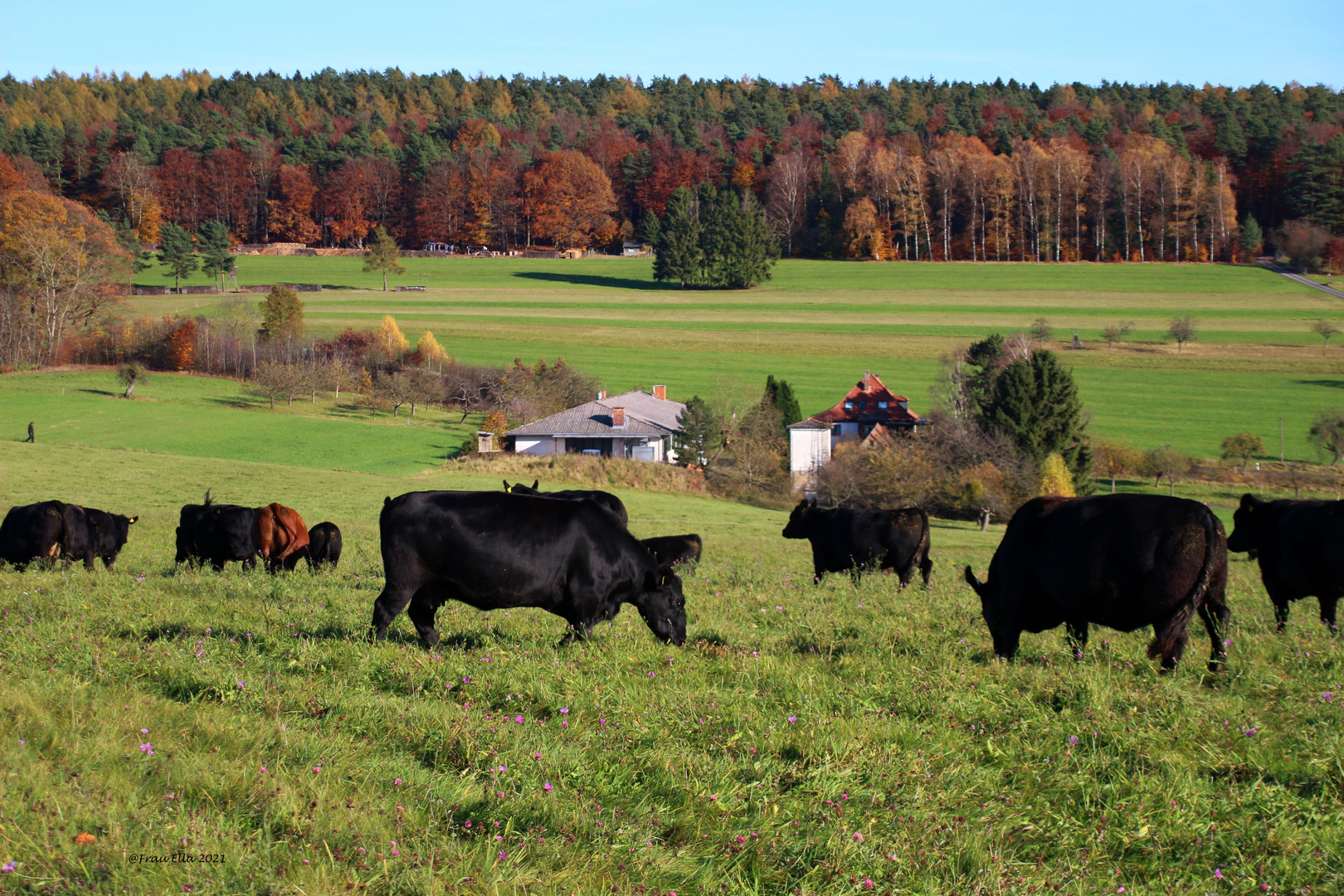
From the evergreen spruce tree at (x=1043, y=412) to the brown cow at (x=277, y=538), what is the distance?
49559mm

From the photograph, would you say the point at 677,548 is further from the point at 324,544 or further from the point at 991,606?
the point at 991,606

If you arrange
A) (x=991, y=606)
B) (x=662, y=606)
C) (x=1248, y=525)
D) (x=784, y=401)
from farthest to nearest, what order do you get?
1. (x=784, y=401)
2. (x=1248, y=525)
3. (x=662, y=606)
4. (x=991, y=606)

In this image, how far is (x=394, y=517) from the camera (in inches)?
329

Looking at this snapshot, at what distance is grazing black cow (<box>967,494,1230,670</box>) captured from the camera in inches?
287

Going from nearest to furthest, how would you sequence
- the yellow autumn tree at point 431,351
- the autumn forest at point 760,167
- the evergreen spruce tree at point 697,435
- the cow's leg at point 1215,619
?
the cow's leg at point 1215,619
the evergreen spruce tree at point 697,435
the yellow autumn tree at point 431,351
the autumn forest at point 760,167

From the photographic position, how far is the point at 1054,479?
53.0 meters

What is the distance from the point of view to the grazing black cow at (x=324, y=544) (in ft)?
51.9

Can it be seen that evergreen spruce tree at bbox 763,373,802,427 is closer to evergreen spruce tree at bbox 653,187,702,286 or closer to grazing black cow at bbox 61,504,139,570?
grazing black cow at bbox 61,504,139,570

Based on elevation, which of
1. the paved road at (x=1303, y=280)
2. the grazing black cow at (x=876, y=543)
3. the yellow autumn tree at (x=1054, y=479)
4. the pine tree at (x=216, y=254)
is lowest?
the yellow autumn tree at (x=1054, y=479)

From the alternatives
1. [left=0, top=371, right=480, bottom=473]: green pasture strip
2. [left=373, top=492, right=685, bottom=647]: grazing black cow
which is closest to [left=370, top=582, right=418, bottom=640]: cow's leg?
[left=373, top=492, right=685, bottom=647]: grazing black cow

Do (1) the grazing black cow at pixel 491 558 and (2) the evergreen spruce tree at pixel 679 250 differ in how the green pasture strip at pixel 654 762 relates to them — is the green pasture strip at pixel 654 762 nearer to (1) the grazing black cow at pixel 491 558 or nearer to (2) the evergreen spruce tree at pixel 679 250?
(1) the grazing black cow at pixel 491 558

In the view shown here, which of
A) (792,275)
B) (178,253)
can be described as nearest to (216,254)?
(178,253)

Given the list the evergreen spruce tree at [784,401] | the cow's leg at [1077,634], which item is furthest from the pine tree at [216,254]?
the cow's leg at [1077,634]

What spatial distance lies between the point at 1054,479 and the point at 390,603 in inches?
1970
